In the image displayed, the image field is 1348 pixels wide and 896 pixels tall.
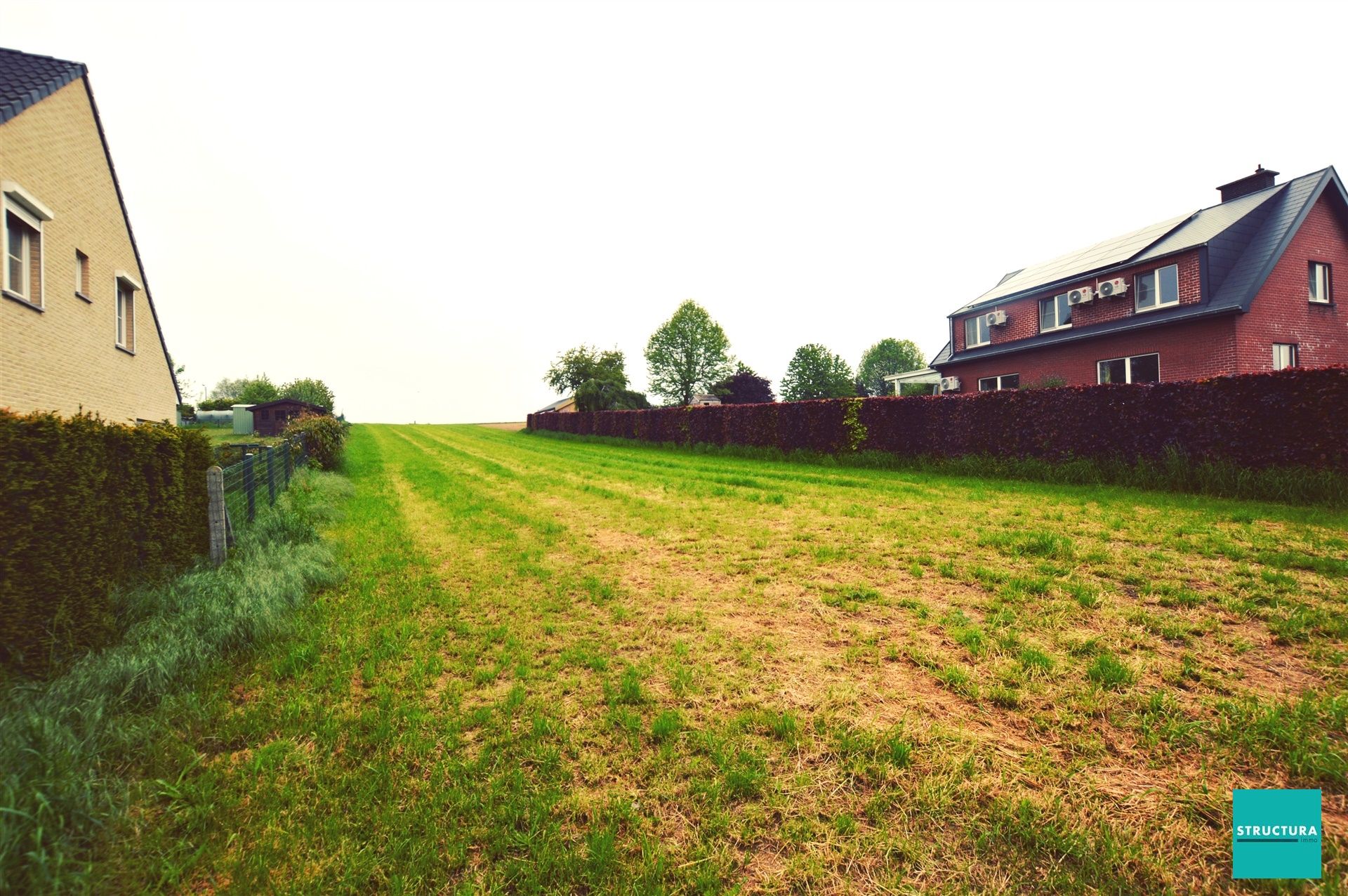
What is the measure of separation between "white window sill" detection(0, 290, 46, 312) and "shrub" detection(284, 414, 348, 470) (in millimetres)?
5387

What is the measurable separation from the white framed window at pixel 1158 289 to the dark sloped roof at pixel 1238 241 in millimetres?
437

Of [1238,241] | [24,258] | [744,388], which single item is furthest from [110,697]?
[744,388]

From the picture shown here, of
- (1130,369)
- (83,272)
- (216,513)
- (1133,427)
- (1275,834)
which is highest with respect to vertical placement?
(83,272)

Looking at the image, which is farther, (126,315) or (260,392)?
(260,392)

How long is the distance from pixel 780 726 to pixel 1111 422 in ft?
35.6

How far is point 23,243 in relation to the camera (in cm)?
984

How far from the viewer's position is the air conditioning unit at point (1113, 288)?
65.4 ft

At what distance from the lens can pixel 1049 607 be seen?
4.22 m

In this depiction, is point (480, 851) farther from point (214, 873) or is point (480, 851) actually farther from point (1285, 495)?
point (1285, 495)

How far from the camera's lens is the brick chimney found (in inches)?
780

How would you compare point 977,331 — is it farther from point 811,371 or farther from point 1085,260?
point 811,371

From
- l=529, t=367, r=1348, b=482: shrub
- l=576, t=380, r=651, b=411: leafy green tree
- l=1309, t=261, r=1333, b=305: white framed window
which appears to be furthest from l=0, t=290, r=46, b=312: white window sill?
l=576, t=380, r=651, b=411: leafy green tree

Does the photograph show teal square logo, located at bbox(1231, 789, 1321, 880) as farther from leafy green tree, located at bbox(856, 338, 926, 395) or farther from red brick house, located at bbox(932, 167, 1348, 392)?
leafy green tree, located at bbox(856, 338, 926, 395)

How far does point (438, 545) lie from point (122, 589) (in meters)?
3.28
